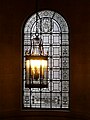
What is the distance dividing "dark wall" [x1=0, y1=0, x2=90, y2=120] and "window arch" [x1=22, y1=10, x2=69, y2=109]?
0.84ft

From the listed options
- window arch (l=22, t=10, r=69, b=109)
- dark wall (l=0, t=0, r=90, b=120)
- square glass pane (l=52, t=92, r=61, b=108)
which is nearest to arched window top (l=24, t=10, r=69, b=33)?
window arch (l=22, t=10, r=69, b=109)

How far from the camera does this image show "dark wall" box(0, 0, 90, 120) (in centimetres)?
685

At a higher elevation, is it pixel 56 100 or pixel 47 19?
Result: pixel 47 19

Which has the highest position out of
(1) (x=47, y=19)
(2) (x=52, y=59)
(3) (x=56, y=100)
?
(1) (x=47, y=19)

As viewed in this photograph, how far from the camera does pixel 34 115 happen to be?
6902mm
